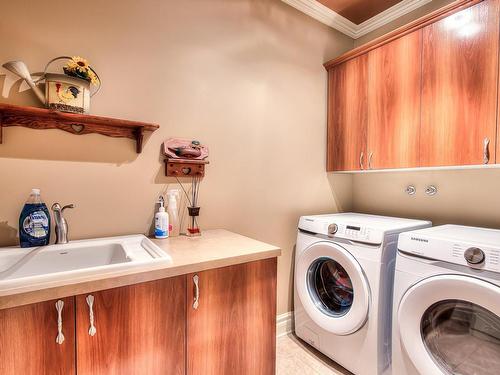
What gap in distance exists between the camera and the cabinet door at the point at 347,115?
2.07 m

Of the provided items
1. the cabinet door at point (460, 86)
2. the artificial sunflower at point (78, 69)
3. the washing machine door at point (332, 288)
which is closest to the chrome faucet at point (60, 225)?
the artificial sunflower at point (78, 69)

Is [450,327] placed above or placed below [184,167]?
below

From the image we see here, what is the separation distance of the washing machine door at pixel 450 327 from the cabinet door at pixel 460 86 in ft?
2.54

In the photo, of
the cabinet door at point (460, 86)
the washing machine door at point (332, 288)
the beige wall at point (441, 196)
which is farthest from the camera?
the beige wall at point (441, 196)

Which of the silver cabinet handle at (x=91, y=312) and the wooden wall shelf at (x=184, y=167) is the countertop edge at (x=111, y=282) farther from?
the wooden wall shelf at (x=184, y=167)

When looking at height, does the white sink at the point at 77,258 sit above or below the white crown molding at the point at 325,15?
below

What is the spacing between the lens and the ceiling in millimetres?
2121

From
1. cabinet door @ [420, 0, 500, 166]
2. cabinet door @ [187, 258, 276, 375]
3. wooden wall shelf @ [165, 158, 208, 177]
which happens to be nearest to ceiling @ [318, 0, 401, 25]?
cabinet door @ [420, 0, 500, 166]

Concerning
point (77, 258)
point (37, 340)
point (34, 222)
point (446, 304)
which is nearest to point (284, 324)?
point (446, 304)

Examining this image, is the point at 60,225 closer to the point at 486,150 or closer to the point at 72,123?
the point at 72,123

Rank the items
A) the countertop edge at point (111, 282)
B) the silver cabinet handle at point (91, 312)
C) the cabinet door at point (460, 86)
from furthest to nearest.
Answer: the cabinet door at point (460, 86)
the silver cabinet handle at point (91, 312)
the countertop edge at point (111, 282)

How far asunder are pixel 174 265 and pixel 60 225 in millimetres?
661

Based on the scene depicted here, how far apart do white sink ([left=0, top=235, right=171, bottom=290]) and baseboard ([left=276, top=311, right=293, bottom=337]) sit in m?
1.35

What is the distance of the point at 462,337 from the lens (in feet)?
4.08
